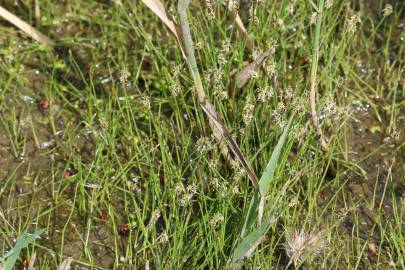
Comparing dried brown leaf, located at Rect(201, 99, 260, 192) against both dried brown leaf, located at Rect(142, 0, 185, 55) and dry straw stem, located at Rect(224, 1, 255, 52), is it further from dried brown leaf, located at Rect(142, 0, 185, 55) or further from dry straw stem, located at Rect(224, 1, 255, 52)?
dry straw stem, located at Rect(224, 1, 255, 52)

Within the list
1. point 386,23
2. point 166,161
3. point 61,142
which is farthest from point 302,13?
point 61,142

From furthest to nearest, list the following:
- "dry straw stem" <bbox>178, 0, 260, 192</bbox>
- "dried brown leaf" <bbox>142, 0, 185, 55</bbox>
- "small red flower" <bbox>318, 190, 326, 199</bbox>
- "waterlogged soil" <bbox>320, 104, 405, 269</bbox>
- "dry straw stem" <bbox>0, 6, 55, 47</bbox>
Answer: "dry straw stem" <bbox>0, 6, 55, 47</bbox>, "small red flower" <bbox>318, 190, 326, 199</bbox>, "waterlogged soil" <bbox>320, 104, 405, 269</bbox>, "dried brown leaf" <bbox>142, 0, 185, 55</bbox>, "dry straw stem" <bbox>178, 0, 260, 192</bbox>

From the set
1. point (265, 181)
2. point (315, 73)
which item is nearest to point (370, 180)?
point (315, 73)

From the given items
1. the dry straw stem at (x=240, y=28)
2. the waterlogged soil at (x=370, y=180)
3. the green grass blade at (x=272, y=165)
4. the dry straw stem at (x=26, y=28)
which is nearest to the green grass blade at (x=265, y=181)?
the green grass blade at (x=272, y=165)

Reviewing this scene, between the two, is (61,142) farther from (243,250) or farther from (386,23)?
(386,23)

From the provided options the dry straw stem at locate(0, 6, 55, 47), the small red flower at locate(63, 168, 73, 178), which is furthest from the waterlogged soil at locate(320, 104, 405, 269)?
the dry straw stem at locate(0, 6, 55, 47)

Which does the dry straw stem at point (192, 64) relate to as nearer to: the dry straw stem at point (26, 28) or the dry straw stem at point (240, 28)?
the dry straw stem at point (240, 28)

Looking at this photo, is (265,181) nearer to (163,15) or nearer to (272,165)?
(272,165)
